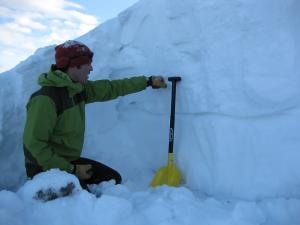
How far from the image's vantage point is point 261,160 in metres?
3.29

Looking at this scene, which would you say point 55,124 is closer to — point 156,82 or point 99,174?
point 99,174

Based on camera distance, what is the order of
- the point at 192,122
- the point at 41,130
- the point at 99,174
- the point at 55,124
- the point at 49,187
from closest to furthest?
the point at 49,187 → the point at 41,130 → the point at 55,124 → the point at 99,174 → the point at 192,122

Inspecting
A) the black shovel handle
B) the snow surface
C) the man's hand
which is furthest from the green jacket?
the black shovel handle

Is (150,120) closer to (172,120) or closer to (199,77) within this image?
(172,120)

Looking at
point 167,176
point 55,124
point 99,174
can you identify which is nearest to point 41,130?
point 55,124

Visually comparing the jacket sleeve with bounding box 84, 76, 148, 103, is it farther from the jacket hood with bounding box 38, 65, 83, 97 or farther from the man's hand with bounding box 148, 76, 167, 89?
the jacket hood with bounding box 38, 65, 83, 97

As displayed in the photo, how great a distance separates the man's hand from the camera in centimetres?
385

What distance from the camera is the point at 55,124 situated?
3211 mm

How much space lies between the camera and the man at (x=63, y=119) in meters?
3.05

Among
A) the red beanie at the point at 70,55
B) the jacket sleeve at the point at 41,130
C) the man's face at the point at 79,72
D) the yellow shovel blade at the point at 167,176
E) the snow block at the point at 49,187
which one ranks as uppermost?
the red beanie at the point at 70,55

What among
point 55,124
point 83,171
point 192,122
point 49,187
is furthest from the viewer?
point 192,122

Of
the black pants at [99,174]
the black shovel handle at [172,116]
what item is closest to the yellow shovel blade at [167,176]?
the black shovel handle at [172,116]

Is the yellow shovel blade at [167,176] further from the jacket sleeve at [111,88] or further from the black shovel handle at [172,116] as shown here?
the jacket sleeve at [111,88]

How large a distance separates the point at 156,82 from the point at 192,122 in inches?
17.2
